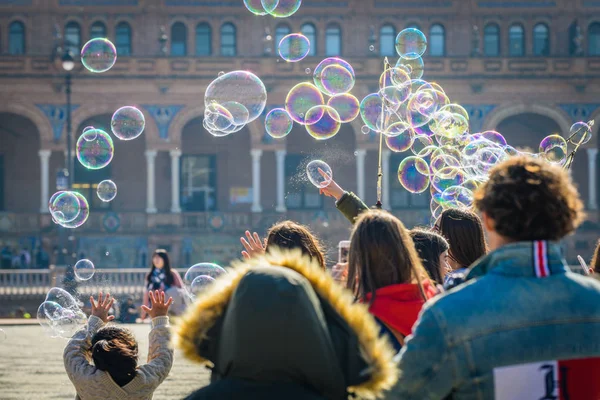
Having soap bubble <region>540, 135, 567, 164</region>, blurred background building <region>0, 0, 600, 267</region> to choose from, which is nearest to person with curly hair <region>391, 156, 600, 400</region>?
soap bubble <region>540, 135, 567, 164</region>

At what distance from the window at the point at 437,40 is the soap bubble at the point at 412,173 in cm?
2102

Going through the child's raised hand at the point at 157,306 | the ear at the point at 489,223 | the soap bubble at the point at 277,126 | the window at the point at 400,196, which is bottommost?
the child's raised hand at the point at 157,306

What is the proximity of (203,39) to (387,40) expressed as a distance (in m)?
6.24

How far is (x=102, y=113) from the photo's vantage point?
29062 mm

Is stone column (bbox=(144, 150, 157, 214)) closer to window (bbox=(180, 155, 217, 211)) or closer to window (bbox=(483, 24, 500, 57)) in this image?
window (bbox=(180, 155, 217, 211))

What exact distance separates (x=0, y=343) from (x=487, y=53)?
22.0m

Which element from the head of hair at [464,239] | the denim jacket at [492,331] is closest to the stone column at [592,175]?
the head of hair at [464,239]

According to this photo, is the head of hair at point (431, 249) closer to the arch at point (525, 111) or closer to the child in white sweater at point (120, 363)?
the child in white sweater at point (120, 363)

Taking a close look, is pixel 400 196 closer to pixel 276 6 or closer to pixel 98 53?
pixel 98 53

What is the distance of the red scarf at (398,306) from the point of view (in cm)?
292

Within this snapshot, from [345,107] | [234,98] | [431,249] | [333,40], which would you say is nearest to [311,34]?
[333,40]

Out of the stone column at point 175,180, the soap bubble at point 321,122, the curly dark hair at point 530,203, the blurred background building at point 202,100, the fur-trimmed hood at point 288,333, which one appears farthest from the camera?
the stone column at point 175,180

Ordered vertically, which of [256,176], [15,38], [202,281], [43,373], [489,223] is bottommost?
[43,373]

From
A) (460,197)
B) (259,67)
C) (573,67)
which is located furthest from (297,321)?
(573,67)
